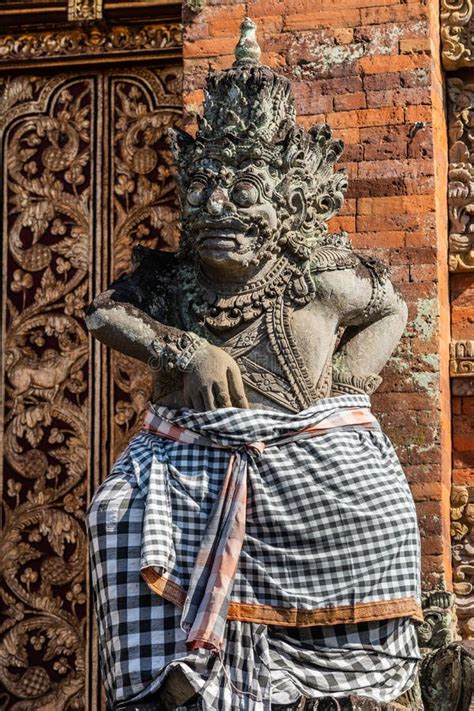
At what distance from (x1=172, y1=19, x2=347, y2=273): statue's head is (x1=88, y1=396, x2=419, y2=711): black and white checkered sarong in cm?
70

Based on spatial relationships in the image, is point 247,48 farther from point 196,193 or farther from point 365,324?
point 365,324

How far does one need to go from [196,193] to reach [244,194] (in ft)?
0.66

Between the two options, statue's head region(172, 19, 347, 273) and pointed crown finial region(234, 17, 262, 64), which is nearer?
statue's head region(172, 19, 347, 273)

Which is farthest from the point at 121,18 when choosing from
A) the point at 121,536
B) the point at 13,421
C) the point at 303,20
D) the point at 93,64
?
the point at 121,536

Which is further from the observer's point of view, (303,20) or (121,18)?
(121,18)

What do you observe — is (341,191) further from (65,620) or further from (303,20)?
(65,620)

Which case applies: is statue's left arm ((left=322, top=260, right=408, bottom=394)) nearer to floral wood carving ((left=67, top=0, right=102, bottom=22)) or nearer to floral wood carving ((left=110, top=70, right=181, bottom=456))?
floral wood carving ((left=110, top=70, right=181, bottom=456))

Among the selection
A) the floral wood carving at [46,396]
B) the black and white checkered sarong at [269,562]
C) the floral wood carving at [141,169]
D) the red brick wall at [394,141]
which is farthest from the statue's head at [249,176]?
the floral wood carving at [46,396]

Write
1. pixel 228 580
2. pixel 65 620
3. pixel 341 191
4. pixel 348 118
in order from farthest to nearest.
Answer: pixel 65 620 → pixel 348 118 → pixel 341 191 → pixel 228 580

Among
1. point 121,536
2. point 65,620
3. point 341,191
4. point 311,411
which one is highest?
point 341,191

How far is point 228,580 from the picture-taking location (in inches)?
267

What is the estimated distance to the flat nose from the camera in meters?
7.16

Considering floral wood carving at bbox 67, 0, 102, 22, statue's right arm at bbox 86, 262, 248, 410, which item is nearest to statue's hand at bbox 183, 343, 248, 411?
statue's right arm at bbox 86, 262, 248, 410

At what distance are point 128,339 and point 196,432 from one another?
464 mm
